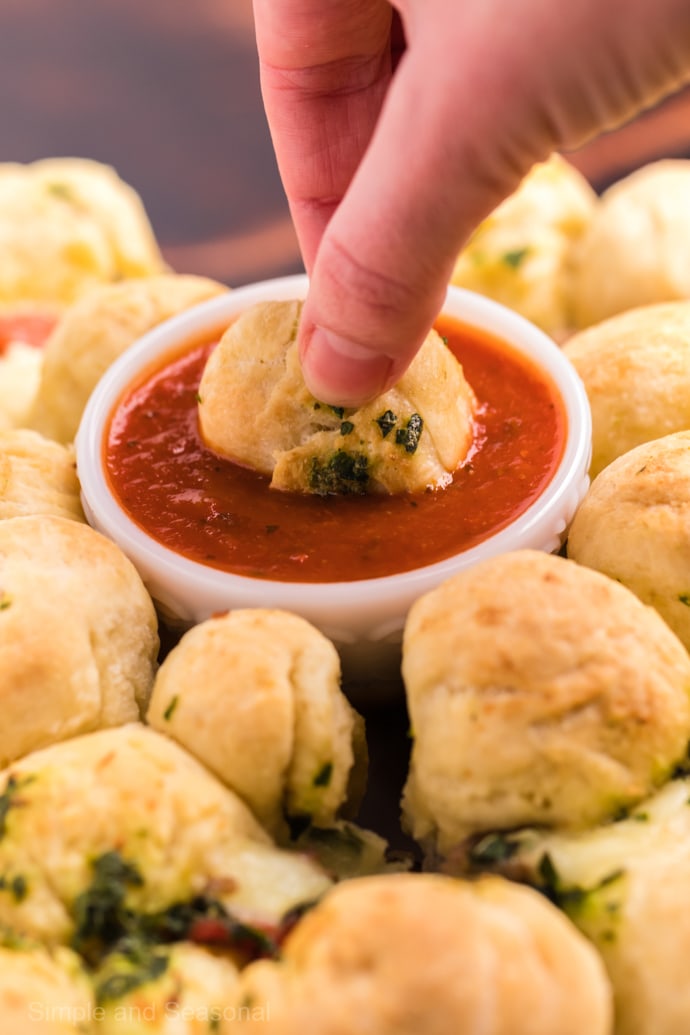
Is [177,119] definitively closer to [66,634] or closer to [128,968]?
[66,634]

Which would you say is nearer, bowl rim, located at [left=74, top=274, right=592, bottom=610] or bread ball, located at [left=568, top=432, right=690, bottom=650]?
bread ball, located at [left=568, top=432, right=690, bottom=650]

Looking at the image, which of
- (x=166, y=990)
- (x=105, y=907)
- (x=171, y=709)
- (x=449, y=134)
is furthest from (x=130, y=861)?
(x=449, y=134)

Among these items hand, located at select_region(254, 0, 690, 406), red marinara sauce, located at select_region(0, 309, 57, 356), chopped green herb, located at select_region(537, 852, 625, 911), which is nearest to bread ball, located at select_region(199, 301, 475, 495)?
hand, located at select_region(254, 0, 690, 406)

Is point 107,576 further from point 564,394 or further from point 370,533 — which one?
point 564,394

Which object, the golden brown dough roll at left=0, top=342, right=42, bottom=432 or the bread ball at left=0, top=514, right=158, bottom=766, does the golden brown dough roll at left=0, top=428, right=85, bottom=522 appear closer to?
the bread ball at left=0, top=514, right=158, bottom=766

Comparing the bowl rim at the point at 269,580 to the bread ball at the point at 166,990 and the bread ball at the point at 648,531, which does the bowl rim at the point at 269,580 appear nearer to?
the bread ball at the point at 648,531

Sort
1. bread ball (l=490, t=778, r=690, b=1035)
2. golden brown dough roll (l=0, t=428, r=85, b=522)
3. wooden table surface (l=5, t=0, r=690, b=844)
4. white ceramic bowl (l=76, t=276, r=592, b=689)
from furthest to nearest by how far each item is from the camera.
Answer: wooden table surface (l=5, t=0, r=690, b=844)
golden brown dough roll (l=0, t=428, r=85, b=522)
white ceramic bowl (l=76, t=276, r=592, b=689)
bread ball (l=490, t=778, r=690, b=1035)
